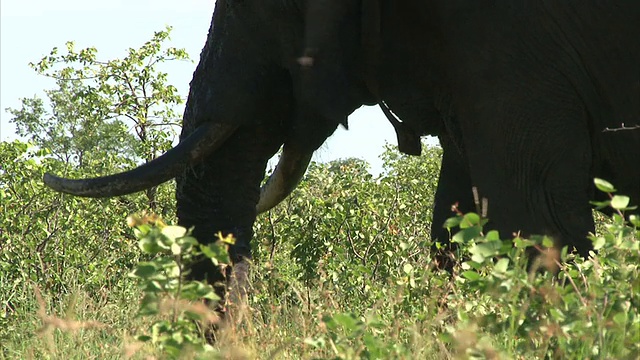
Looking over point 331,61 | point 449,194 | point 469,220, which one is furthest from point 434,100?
point 469,220

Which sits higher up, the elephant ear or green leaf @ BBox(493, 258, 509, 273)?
the elephant ear

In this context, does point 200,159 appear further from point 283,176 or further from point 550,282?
point 550,282

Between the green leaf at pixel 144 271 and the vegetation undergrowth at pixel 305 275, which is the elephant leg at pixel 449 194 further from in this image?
the green leaf at pixel 144 271

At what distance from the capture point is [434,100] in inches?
223

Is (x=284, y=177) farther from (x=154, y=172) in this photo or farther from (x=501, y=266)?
(x=501, y=266)

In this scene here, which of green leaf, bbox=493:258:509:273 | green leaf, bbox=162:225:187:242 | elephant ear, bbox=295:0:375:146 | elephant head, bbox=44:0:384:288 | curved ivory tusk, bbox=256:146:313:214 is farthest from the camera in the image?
curved ivory tusk, bbox=256:146:313:214

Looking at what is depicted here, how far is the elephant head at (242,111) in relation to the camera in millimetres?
5816

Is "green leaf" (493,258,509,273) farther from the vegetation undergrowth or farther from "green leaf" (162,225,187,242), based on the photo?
"green leaf" (162,225,187,242)

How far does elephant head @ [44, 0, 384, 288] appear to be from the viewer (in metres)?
5.82

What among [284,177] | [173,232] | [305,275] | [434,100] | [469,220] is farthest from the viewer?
[305,275]

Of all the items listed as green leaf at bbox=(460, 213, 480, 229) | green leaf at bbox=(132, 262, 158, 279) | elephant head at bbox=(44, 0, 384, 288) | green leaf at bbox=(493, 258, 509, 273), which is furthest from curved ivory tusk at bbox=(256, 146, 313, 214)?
green leaf at bbox=(132, 262, 158, 279)

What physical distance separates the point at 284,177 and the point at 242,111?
0.66m

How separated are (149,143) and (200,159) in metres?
4.41

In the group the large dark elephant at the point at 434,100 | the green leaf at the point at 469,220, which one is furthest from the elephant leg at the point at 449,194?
the green leaf at the point at 469,220
